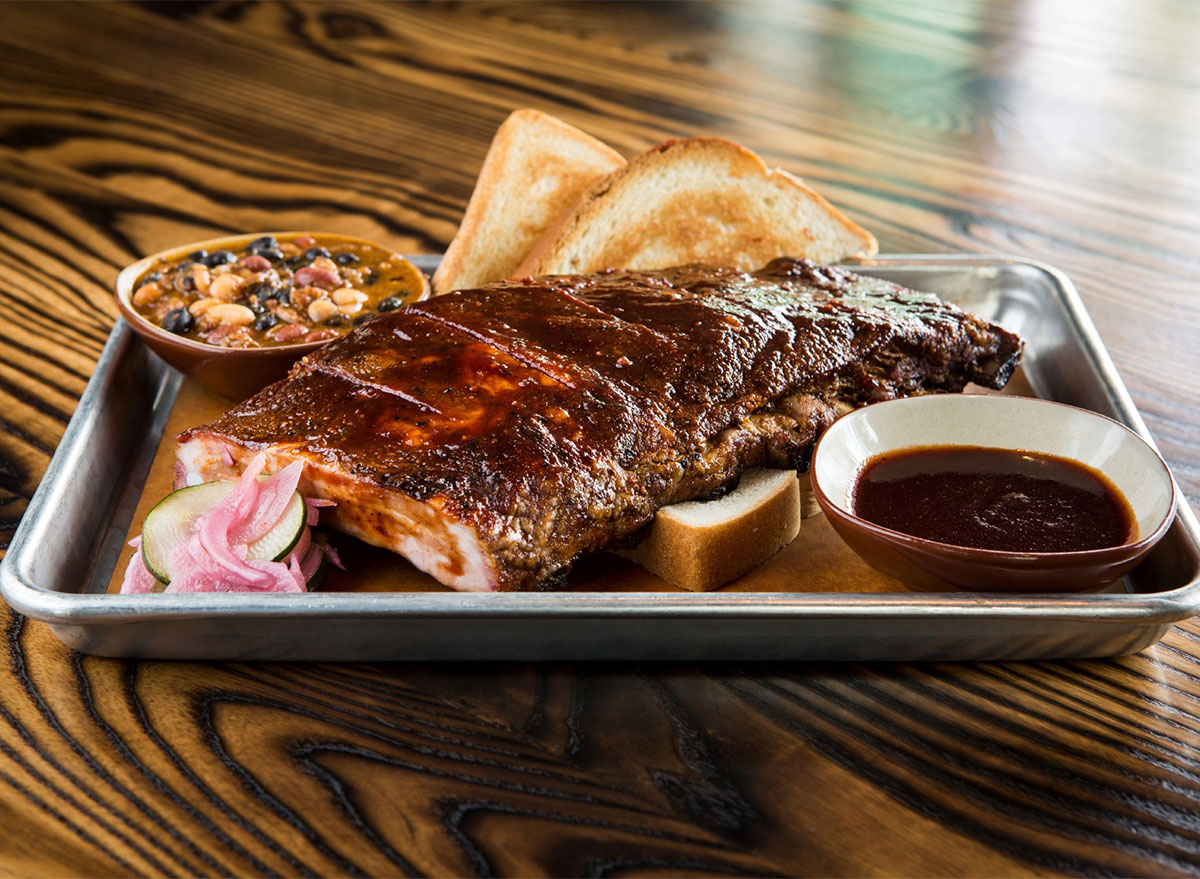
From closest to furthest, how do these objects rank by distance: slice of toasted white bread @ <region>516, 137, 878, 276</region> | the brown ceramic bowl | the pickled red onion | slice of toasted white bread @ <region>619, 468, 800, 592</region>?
the pickled red onion → slice of toasted white bread @ <region>619, 468, 800, 592</region> → the brown ceramic bowl → slice of toasted white bread @ <region>516, 137, 878, 276</region>

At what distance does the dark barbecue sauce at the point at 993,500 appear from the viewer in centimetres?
231

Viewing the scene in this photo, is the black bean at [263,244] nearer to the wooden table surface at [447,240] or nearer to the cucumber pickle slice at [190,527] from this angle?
the wooden table surface at [447,240]

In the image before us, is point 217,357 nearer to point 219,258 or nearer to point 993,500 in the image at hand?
point 219,258

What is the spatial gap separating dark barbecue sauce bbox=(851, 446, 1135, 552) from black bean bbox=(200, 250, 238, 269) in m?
1.92

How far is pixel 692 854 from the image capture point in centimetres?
189

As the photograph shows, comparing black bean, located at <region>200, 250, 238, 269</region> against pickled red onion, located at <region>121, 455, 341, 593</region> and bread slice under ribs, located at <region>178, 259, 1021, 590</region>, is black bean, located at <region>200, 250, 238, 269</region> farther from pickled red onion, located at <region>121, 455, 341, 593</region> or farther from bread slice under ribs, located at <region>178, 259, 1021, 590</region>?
pickled red onion, located at <region>121, 455, 341, 593</region>

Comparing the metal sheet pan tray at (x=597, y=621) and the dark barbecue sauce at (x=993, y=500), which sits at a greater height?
the dark barbecue sauce at (x=993, y=500)

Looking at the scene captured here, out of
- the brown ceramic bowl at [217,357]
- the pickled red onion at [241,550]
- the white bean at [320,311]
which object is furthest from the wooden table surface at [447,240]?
the white bean at [320,311]

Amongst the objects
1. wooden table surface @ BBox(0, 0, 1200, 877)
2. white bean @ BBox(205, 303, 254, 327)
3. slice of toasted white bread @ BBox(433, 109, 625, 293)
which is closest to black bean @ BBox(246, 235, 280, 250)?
white bean @ BBox(205, 303, 254, 327)

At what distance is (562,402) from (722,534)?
439 mm

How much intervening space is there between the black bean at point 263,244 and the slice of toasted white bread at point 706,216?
2.43 ft

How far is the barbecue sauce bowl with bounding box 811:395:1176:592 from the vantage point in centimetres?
218

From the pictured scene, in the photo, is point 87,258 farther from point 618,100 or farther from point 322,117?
point 618,100

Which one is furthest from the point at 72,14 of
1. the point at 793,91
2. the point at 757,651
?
the point at 757,651
